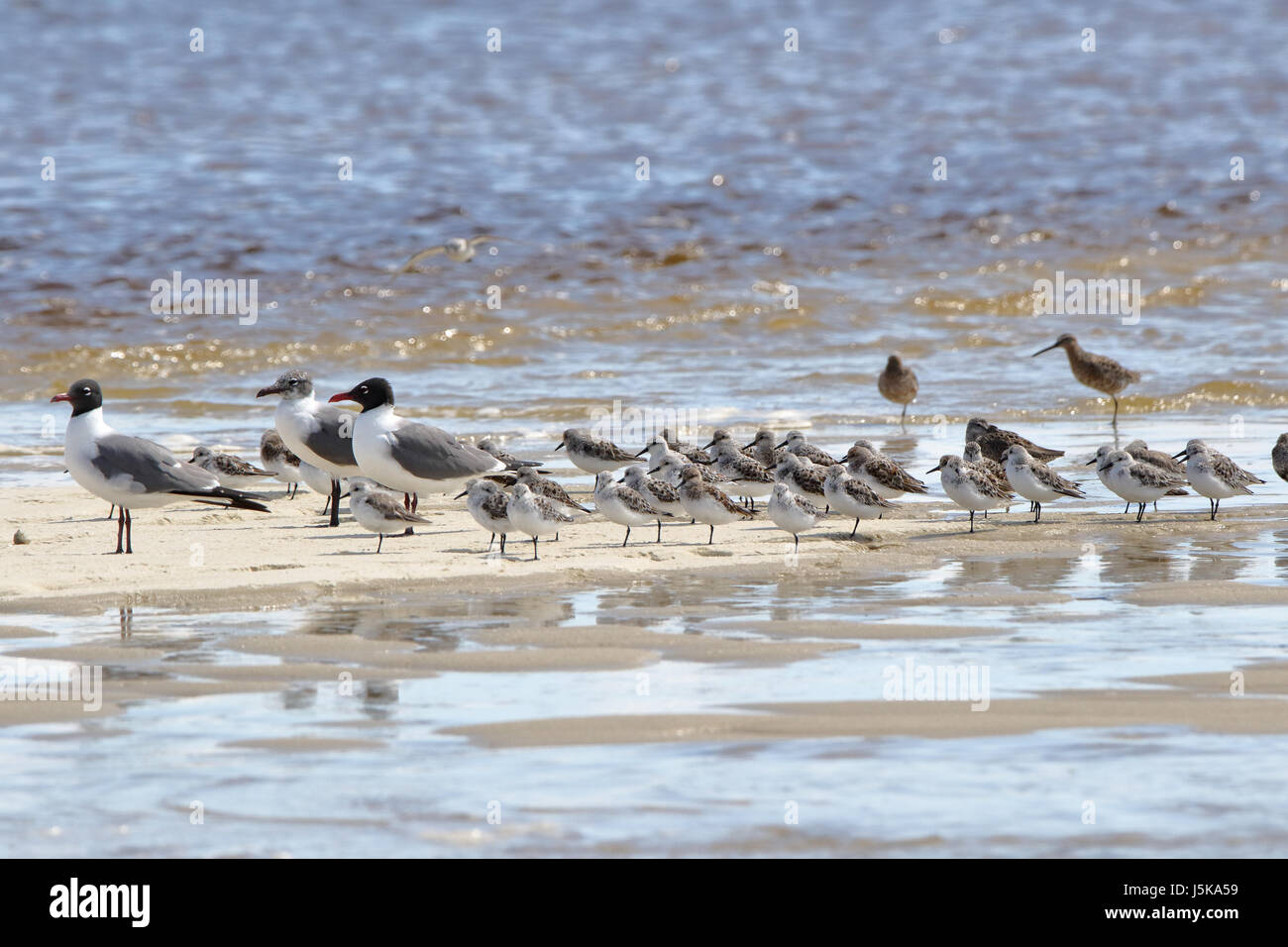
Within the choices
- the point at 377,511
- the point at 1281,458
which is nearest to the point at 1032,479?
the point at 1281,458

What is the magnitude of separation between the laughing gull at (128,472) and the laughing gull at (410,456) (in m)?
0.97

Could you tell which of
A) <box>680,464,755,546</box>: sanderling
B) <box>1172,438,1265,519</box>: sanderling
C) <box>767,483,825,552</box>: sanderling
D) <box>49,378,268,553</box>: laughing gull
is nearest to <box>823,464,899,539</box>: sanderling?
<box>767,483,825,552</box>: sanderling

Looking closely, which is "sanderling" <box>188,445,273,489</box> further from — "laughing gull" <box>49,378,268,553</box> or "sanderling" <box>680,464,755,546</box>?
"sanderling" <box>680,464,755,546</box>

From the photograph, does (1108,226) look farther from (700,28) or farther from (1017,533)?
(700,28)

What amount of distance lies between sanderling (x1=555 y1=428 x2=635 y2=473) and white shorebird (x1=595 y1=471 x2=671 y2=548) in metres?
2.34

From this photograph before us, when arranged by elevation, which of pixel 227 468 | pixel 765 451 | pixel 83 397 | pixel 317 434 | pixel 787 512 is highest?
pixel 83 397

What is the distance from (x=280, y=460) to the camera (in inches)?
523

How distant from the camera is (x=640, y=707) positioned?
6.81 m

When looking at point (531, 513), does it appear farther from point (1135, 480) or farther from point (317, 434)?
point (1135, 480)

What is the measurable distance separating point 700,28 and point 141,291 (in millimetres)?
31204

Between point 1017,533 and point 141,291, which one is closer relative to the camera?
point 1017,533

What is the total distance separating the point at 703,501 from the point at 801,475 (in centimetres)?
101

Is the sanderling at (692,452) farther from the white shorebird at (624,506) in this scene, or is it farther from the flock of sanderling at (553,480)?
the white shorebird at (624,506)

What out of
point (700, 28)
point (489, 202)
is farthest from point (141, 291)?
point (700, 28)
